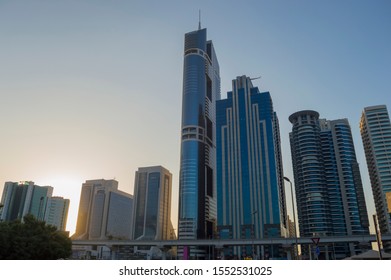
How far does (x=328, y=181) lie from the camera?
579 ft

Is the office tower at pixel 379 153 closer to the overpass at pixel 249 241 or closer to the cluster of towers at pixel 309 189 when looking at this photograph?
the cluster of towers at pixel 309 189

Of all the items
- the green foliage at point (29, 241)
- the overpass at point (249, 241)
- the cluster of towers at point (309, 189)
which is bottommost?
the green foliage at point (29, 241)

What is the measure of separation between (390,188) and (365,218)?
38419 millimetres

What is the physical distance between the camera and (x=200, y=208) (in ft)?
645

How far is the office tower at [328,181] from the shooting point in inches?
6535

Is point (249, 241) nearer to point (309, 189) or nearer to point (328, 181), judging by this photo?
point (309, 189)

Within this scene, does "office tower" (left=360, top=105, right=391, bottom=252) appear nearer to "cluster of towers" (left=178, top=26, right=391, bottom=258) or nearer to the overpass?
"cluster of towers" (left=178, top=26, right=391, bottom=258)

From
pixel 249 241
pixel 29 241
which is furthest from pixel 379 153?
pixel 29 241

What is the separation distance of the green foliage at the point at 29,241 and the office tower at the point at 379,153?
5748 inches

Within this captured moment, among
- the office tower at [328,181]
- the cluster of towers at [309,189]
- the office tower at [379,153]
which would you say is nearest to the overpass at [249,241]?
the cluster of towers at [309,189]

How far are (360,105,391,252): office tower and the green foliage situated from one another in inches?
5748

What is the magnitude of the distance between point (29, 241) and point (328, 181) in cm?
16389
